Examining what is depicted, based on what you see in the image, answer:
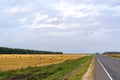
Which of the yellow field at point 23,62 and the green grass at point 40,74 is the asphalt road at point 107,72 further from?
the yellow field at point 23,62

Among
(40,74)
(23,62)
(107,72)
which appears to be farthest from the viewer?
(23,62)

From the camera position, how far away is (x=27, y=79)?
3806 centimetres

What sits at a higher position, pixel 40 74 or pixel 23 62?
pixel 23 62

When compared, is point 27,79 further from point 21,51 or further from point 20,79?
point 21,51

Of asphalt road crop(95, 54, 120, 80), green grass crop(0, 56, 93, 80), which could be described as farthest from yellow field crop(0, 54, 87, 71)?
asphalt road crop(95, 54, 120, 80)

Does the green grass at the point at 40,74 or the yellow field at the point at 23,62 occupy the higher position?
the yellow field at the point at 23,62

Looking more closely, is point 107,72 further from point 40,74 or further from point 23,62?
point 23,62

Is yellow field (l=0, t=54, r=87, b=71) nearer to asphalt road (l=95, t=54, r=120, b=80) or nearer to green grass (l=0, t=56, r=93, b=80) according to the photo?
green grass (l=0, t=56, r=93, b=80)

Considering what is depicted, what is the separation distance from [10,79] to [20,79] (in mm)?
1133

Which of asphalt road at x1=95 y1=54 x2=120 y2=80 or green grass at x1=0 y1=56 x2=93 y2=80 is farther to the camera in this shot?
green grass at x1=0 y1=56 x2=93 y2=80

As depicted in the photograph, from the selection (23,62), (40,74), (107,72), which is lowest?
(40,74)

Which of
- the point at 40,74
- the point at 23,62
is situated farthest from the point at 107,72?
the point at 23,62

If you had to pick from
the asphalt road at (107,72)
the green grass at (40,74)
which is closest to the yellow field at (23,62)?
the green grass at (40,74)

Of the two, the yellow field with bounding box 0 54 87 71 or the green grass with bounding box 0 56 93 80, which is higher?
the yellow field with bounding box 0 54 87 71
